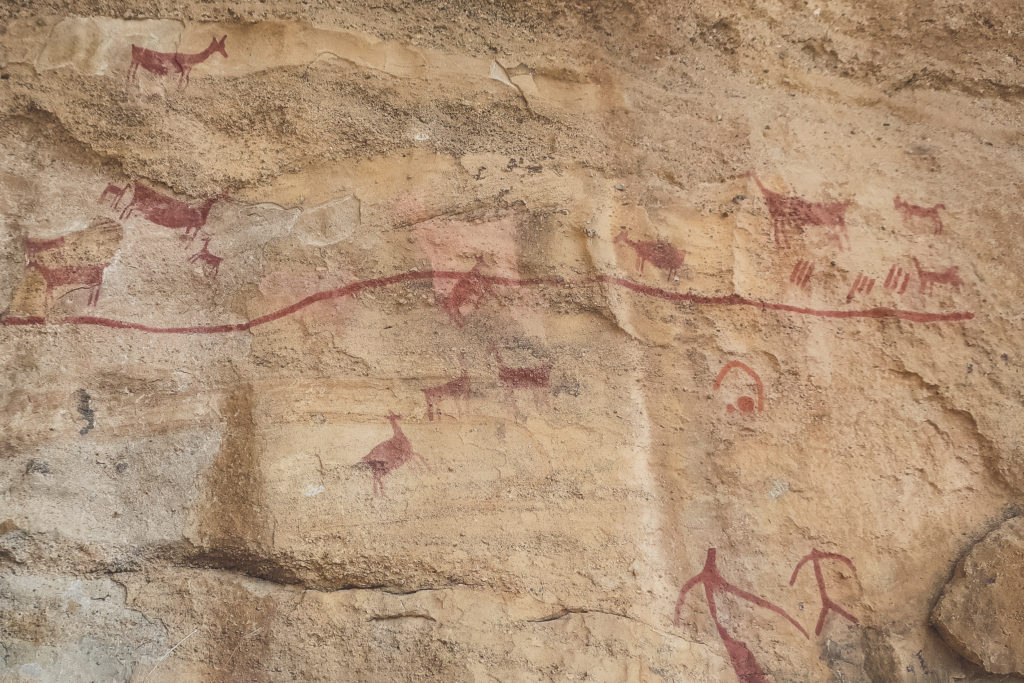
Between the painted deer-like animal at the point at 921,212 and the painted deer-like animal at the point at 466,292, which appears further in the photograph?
the painted deer-like animal at the point at 921,212

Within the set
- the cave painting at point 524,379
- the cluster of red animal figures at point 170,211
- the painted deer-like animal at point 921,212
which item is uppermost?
the painted deer-like animal at point 921,212

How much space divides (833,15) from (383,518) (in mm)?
2507

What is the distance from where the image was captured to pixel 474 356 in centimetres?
268

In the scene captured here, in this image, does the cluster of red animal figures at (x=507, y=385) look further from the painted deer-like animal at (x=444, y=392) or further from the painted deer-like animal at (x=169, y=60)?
the painted deer-like animal at (x=169, y=60)

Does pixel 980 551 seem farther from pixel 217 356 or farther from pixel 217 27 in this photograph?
pixel 217 27

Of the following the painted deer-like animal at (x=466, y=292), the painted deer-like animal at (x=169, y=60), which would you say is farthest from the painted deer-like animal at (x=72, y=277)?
the painted deer-like animal at (x=466, y=292)

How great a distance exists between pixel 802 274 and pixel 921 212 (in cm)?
53

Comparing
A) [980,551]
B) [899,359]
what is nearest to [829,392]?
[899,359]

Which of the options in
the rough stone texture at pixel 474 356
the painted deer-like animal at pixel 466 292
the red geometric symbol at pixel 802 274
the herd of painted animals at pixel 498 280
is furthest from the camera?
the red geometric symbol at pixel 802 274

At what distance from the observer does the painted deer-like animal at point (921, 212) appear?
9.44 feet

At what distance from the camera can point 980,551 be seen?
8.54 feet

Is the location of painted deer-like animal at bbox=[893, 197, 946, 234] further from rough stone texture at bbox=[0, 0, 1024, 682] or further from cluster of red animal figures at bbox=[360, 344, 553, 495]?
cluster of red animal figures at bbox=[360, 344, 553, 495]

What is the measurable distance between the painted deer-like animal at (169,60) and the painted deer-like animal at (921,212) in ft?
8.18

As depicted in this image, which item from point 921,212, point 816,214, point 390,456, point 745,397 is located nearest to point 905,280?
point 921,212
